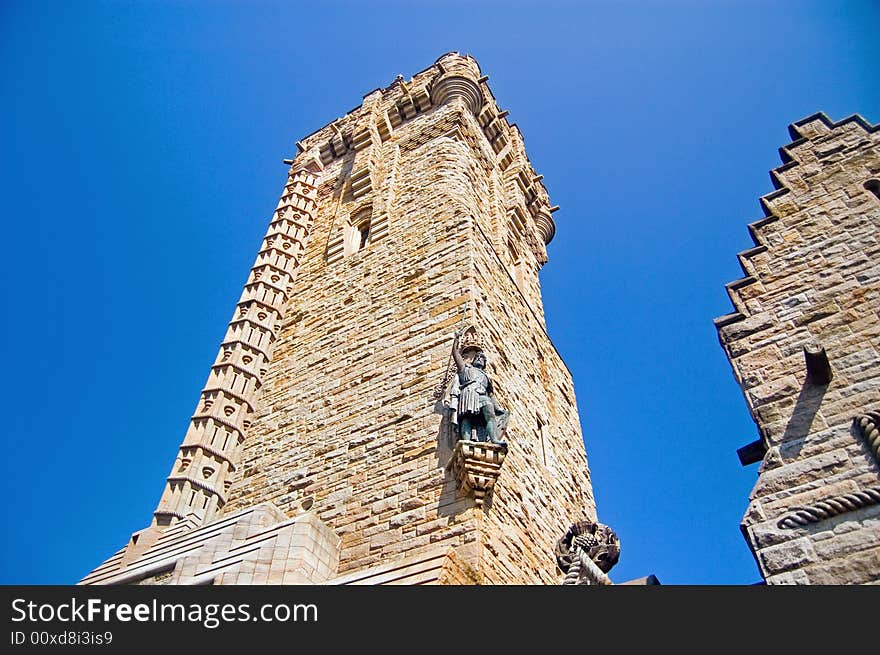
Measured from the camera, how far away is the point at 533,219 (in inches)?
835

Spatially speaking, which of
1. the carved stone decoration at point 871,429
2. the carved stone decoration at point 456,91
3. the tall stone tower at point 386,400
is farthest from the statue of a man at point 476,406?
the carved stone decoration at point 456,91

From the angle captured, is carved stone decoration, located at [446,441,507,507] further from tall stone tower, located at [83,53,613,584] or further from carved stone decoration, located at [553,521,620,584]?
carved stone decoration, located at [553,521,620,584]

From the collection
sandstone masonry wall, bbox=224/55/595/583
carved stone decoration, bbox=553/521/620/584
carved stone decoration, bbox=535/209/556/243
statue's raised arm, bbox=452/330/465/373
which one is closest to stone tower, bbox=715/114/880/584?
carved stone decoration, bbox=553/521/620/584

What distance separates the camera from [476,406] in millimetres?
8430

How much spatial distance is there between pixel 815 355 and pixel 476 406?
3.73m

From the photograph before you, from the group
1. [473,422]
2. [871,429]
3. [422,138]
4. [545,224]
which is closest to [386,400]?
[473,422]

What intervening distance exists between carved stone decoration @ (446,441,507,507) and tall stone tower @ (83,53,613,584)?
17mm

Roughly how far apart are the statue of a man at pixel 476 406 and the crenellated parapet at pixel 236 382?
4317 mm

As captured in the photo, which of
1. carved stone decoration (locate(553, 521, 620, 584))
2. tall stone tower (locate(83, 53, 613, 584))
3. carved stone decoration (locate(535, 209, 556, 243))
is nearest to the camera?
carved stone decoration (locate(553, 521, 620, 584))

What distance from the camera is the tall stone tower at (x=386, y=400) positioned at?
26.0 feet

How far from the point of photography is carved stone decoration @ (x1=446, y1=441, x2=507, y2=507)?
775 centimetres
